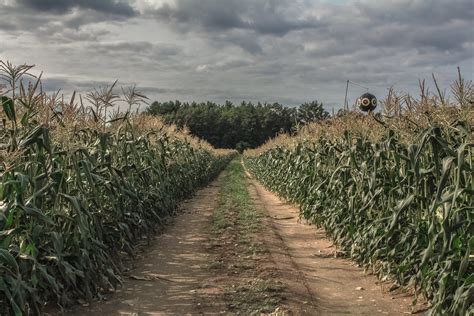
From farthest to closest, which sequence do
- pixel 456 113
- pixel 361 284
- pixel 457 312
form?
pixel 361 284
pixel 456 113
pixel 457 312


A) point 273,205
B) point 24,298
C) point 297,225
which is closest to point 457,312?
point 24,298

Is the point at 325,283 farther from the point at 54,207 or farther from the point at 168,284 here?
the point at 54,207

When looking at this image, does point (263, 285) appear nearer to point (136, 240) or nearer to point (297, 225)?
point (136, 240)

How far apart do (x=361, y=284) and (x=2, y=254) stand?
422cm

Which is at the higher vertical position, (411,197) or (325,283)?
(411,197)

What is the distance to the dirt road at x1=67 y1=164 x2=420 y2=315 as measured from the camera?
491 centimetres

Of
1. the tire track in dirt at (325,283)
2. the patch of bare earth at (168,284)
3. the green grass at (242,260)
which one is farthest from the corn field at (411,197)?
the patch of bare earth at (168,284)

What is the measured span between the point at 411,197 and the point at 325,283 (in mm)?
1868

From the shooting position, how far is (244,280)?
5789 millimetres

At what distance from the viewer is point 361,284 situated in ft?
19.3

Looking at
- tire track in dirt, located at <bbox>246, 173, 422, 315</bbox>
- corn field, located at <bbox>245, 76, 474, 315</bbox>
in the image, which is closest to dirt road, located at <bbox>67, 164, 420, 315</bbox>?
tire track in dirt, located at <bbox>246, 173, 422, 315</bbox>

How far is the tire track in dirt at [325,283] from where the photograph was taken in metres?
4.96

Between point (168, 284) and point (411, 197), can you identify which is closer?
point (411, 197)

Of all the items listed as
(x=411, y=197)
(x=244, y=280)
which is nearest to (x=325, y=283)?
(x=244, y=280)
